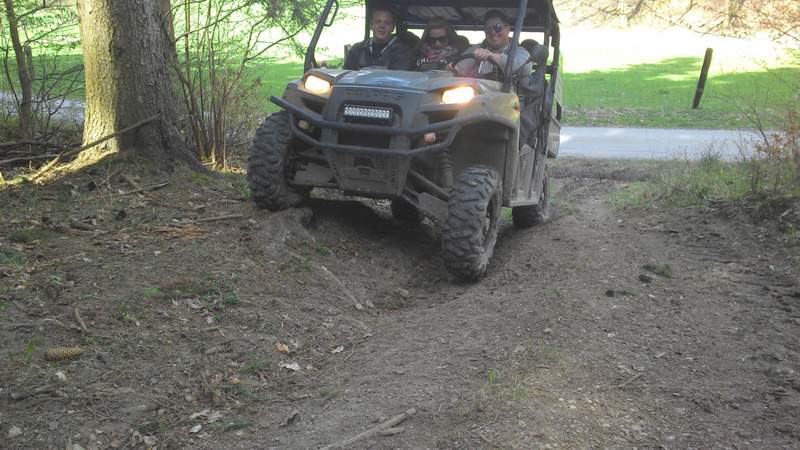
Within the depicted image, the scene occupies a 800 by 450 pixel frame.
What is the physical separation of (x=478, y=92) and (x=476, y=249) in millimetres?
1083

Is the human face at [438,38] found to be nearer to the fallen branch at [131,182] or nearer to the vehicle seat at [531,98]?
the vehicle seat at [531,98]

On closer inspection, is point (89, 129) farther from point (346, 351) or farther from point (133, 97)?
point (346, 351)

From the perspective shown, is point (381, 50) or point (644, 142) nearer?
point (381, 50)

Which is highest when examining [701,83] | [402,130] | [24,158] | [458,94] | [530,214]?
[458,94]

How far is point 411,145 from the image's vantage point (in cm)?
575

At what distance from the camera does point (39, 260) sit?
16.8ft

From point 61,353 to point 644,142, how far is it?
38.9 feet

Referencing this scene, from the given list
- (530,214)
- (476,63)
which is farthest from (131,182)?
(530,214)

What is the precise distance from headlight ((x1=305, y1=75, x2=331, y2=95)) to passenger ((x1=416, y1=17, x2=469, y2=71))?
3.74ft

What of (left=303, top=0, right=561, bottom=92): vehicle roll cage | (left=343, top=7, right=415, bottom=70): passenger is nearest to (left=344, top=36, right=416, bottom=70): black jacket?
(left=343, top=7, right=415, bottom=70): passenger

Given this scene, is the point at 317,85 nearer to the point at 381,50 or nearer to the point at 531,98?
the point at 381,50

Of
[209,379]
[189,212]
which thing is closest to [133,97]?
[189,212]

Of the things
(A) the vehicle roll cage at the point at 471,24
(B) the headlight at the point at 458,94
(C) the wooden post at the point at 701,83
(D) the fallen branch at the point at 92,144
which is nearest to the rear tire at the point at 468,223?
(B) the headlight at the point at 458,94

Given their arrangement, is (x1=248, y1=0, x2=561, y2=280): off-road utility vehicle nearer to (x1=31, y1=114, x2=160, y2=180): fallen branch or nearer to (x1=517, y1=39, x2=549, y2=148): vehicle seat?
(x1=517, y1=39, x2=549, y2=148): vehicle seat
